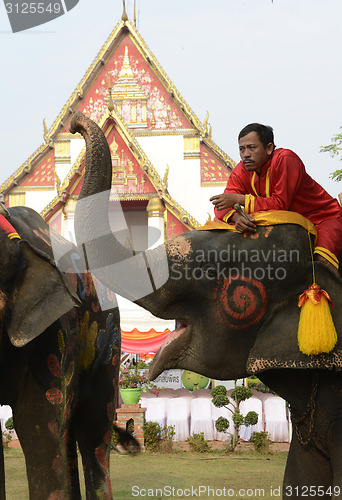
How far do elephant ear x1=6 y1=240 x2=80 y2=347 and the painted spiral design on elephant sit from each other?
898 millimetres

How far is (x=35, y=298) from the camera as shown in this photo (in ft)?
10.8

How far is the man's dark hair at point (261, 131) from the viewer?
9.12 ft

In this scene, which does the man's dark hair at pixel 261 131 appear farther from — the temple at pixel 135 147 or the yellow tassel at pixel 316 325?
the temple at pixel 135 147

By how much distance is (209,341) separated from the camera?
8.69 feet

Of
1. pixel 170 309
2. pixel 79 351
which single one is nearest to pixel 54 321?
pixel 79 351

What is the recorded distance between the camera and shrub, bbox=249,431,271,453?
9.71 metres

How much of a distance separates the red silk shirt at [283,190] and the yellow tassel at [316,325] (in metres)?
0.36

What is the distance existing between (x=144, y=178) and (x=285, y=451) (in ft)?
25.6

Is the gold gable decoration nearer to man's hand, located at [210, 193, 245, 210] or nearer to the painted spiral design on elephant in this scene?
man's hand, located at [210, 193, 245, 210]

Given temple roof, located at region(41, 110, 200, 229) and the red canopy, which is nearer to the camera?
the red canopy

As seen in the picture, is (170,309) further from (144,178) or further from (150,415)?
(144,178)

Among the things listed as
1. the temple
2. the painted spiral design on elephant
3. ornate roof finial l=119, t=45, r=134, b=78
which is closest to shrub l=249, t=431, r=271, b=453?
the temple

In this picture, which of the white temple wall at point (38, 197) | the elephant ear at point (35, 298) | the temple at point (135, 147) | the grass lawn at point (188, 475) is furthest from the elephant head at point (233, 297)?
the white temple wall at point (38, 197)

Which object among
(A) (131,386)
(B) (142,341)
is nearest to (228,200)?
(A) (131,386)
